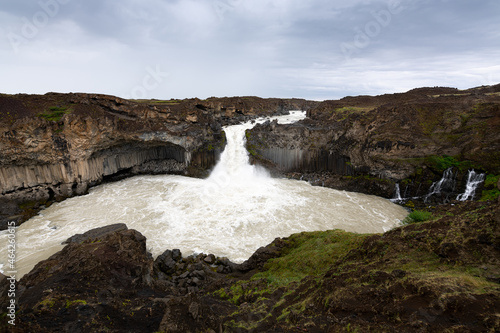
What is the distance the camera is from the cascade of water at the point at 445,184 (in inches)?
876

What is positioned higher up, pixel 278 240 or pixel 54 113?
pixel 54 113

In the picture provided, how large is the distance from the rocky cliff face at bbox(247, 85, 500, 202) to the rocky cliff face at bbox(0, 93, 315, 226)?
9.69 meters

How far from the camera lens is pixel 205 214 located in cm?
2027

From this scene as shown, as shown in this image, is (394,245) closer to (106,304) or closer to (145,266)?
(106,304)

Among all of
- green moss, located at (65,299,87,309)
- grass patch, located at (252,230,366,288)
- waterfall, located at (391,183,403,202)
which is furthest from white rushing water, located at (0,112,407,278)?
green moss, located at (65,299,87,309)

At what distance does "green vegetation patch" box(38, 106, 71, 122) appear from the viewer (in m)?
22.2

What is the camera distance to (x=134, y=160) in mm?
30172

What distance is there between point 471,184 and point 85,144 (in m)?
38.2

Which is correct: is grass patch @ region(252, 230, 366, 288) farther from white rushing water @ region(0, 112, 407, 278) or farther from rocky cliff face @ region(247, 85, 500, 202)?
rocky cliff face @ region(247, 85, 500, 202)

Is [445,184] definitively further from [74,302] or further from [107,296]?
[74,302]

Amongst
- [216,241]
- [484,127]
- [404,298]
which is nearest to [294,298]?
[404,298]

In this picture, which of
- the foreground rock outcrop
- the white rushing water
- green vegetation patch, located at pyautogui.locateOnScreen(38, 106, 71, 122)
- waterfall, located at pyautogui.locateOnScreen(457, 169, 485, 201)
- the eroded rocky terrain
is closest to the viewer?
the foreground rock outcrop

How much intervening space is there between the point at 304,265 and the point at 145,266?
23.9 ft

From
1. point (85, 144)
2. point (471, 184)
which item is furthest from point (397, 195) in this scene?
point (85, 144)
